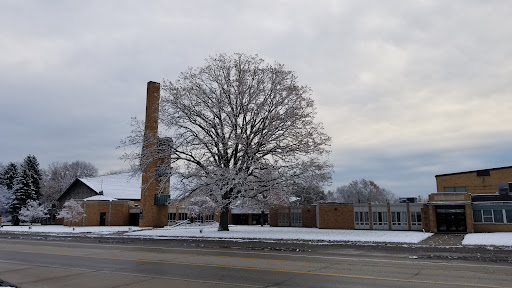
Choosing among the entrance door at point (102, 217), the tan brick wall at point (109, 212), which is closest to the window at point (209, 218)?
the tan brick wall at point (109, 212)

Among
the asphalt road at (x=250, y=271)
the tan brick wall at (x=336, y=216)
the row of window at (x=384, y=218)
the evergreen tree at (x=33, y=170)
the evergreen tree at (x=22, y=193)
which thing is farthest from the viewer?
the evergreen tree at (x=33, y=170)

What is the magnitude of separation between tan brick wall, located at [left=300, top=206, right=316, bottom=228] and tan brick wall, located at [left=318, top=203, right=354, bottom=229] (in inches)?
247

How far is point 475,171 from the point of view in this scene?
168ft

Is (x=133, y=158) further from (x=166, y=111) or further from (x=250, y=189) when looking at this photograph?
(x=250, y=189)

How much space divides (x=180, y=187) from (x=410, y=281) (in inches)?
1024

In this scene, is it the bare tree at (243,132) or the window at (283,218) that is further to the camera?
the window at (283,218)

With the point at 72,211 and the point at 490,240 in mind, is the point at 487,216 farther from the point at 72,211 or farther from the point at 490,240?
the point at 72,211

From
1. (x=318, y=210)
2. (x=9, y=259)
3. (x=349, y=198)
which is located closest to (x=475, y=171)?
(x=318, y=210)

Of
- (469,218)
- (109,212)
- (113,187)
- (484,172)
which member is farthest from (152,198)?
(484,172)

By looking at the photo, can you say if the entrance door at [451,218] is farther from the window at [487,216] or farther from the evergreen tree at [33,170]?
the evergreen tree at [33,170]

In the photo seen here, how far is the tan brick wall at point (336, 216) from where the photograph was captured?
148ft

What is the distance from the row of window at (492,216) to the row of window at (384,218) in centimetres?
587

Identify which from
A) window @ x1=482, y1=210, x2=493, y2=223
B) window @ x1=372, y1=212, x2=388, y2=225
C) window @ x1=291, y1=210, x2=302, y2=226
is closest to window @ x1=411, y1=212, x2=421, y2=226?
window @ x1=372, y1=212, x2=388, y2=225

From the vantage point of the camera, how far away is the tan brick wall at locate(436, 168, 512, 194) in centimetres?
4934
